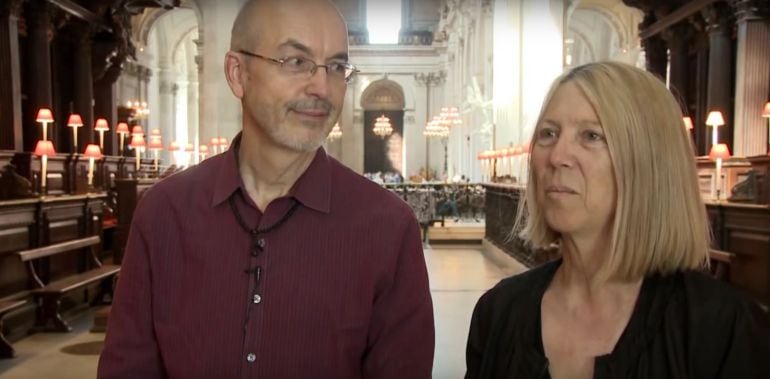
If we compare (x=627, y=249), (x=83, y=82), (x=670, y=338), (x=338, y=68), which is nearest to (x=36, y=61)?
(x=83, y=82)

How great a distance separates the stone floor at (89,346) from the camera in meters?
5.41

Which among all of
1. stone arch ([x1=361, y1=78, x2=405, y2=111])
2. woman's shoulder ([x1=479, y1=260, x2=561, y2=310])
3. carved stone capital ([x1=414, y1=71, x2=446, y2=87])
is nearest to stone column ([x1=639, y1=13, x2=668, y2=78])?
woman's shoulder ([x1=479, y1=260, x2=561, y2=310])

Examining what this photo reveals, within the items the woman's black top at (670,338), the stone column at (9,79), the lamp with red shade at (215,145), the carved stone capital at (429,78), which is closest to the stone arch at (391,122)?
the carved stone capital at (429,78)

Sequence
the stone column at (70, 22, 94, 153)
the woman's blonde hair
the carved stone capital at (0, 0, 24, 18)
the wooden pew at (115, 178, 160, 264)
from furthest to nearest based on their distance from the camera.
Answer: the stone column at (70, 22, 94, 153) < the carved stone capital at (0, 0, 24, 18) < the wooden pew at (115, 178, 160, 264) < the woman's blonde hair

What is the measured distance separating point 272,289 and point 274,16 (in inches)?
24.4

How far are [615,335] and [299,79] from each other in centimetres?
88

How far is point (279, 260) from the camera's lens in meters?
1.59

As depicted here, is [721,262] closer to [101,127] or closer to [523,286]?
[523,286]

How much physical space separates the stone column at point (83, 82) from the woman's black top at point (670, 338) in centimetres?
1507

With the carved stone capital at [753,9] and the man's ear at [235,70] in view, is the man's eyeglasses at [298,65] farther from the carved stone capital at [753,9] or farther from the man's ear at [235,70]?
the carved stone capital at [753,9]

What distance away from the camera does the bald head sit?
5.20ft

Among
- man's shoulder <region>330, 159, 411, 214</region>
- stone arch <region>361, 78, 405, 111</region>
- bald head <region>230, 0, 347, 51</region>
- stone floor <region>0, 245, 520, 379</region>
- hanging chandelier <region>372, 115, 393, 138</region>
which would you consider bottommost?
stone floor <region>0, 245, 520, 379</region>

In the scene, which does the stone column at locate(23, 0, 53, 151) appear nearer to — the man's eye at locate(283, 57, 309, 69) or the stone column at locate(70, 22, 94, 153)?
the stone column at locate(70, 22, 94, 153)

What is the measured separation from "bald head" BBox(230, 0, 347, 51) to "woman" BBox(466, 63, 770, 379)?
542mm
